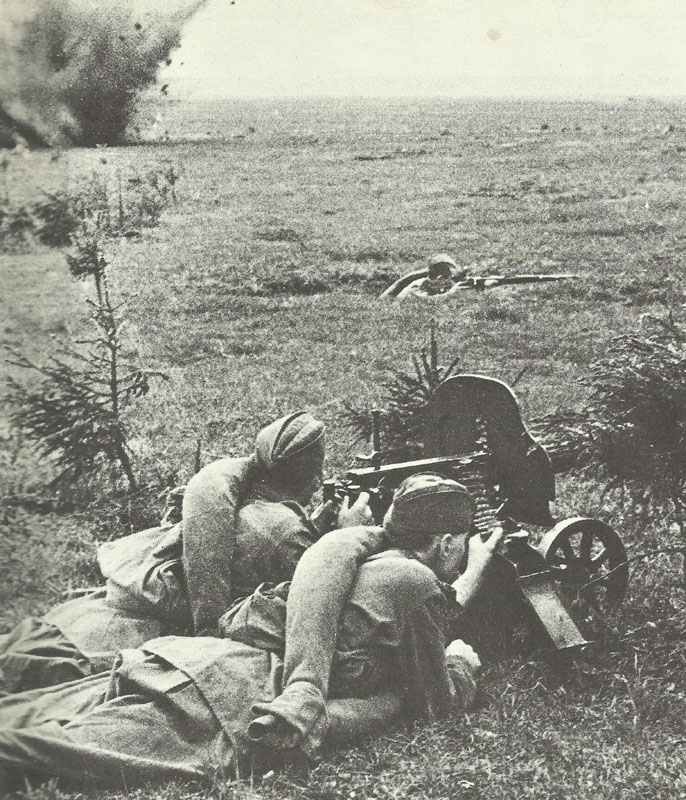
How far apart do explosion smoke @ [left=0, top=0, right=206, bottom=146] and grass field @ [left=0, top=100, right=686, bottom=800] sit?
0.21 meters

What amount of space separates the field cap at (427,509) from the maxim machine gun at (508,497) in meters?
0.82

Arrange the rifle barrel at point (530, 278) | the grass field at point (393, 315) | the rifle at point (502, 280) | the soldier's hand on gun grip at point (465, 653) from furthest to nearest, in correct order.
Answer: the rifle barrel at point (530, 278), the rifle at point (502, 280), the soldier's hand on gun grip at point (465, 653), the grass field at point (393, 315)

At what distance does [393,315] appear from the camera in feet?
39.0

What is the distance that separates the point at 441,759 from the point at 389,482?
1629 mm

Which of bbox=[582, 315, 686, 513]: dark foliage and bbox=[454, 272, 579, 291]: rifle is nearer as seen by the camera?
bbox=[582, 315, 686, 513]: dark foliage

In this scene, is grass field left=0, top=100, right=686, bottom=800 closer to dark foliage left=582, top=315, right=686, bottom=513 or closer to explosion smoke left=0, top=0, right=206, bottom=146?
explosion smoke left=0, top=0, right=206, bottom=146

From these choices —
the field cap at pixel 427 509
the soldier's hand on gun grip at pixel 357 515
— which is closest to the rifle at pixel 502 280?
the soldier's hand on gun grip at pixel 357 515

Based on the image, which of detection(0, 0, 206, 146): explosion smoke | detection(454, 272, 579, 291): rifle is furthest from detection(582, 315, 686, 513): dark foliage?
detection(454, 272, 579, 291): rifle

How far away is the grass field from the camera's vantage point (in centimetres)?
395

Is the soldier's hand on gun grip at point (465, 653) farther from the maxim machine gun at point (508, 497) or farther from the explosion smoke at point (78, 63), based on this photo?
the explosion smoke at point (78, 63)

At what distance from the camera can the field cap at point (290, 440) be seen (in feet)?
14.5

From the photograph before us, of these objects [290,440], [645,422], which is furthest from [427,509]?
[645,422]

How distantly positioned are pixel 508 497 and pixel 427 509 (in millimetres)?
1300

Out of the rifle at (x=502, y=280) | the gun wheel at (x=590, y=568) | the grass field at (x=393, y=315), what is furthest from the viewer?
the rifle at (x=502, y=280)
